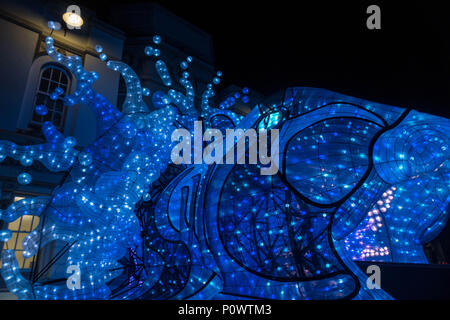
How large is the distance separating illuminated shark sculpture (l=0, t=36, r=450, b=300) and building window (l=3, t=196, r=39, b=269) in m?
3.36

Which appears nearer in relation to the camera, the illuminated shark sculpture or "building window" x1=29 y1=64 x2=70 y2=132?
the illuminated shark sculpture

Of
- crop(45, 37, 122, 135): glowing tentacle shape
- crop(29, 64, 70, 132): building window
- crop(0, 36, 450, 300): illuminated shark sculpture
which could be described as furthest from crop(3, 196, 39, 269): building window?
Answer: crop(45, 37, 122, 135): glowing tentacle shape

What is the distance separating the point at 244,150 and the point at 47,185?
5.38 m

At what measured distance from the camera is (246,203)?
2441 mm

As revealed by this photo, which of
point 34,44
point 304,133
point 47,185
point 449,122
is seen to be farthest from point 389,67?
point 34,44

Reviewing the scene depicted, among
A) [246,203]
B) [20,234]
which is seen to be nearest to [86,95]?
[246,203]

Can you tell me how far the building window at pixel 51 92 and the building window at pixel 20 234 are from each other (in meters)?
1.89

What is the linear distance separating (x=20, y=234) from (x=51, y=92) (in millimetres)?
3333

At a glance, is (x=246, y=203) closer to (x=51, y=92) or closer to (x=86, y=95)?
(x=86, y=95)

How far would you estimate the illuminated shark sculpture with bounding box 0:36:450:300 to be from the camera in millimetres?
2156

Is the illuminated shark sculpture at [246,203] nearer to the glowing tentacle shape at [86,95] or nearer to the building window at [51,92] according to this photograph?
the glowing tentacle shape at [86,95]

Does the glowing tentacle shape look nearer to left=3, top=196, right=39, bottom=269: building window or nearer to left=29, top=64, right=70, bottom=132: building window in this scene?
left=29, top=64, right=70, bottom=132: building window

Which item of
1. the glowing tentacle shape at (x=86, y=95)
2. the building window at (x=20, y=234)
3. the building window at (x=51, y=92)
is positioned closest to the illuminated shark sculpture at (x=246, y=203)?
the glowing tentacle shape at (x=86, y=95)

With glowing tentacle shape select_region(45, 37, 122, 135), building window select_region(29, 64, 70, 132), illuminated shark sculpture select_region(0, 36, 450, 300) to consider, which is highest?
building window select_region(29, 64, 70, 132)
